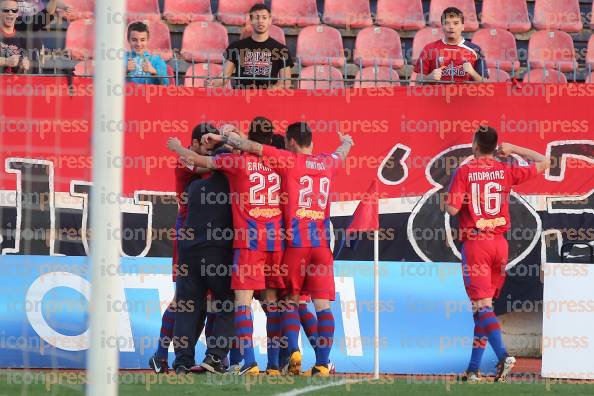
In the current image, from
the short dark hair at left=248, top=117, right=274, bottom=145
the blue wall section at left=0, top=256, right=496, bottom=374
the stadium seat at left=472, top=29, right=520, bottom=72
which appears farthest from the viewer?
the stadium seat at left=472, top=29, right=520, bottom=72

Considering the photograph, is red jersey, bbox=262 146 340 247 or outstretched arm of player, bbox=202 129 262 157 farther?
red jersey, bbox=262 146 340 247

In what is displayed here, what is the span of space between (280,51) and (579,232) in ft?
10.7

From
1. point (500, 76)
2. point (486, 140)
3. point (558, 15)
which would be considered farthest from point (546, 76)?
point (486, 140)

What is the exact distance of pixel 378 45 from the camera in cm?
1393

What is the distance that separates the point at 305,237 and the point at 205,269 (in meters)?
0.79

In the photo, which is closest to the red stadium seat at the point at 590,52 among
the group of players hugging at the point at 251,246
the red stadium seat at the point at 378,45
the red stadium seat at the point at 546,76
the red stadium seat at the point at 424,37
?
the red stadium seat at the point at 546,76

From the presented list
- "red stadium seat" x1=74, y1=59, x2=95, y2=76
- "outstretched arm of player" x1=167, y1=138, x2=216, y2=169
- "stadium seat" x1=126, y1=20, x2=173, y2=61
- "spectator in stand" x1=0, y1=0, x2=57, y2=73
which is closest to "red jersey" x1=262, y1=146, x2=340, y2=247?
"outstretched arm of player" x1=167, y1=138, x2=216, y2=169

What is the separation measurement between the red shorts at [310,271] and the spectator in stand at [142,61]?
8.98 ft

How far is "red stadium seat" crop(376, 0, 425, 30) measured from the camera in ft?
47.6

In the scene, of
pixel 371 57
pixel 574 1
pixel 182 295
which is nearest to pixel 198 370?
pixel 182 295

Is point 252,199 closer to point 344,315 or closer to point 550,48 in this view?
point 344,315

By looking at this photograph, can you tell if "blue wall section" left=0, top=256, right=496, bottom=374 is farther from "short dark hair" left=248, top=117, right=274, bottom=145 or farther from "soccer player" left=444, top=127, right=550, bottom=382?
"short dark hair" left=248, top=117, right=274, bottom=145

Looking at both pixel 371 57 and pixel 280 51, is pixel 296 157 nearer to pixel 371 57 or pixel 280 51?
pixel 280 51

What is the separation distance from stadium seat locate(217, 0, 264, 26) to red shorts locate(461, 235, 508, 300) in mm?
6041
